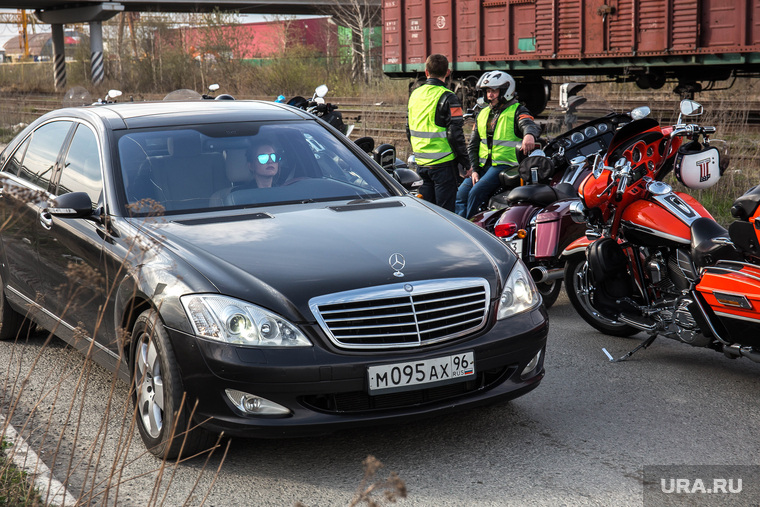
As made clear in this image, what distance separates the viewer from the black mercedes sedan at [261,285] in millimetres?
3629

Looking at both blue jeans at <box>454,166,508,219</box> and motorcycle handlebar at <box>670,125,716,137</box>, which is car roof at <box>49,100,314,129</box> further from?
blue jeans at <box>454,166,508,219</box>

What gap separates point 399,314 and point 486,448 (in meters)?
0.81

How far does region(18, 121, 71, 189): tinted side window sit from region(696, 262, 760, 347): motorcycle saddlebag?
373cm

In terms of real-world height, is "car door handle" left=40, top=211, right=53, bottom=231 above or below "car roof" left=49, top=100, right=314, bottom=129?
below

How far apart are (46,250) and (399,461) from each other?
2.44 meters

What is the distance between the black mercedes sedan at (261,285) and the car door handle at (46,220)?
0.01 meters

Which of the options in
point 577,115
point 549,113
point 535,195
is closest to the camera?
point 535,195

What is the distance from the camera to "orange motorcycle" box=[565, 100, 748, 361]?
15.9 ft

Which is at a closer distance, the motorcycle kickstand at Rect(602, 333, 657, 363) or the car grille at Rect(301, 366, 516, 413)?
the car grille at Rect(301, 366, 516, 413)

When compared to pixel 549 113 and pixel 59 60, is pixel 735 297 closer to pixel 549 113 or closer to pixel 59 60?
pixel 549 113

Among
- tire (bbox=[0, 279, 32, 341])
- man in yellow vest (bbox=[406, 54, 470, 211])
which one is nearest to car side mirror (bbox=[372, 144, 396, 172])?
man in yellow vest (bbox=[406, 54, 470, 211])

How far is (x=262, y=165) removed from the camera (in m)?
Answer: 4.97

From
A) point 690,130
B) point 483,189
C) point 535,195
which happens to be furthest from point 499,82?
point 690,130

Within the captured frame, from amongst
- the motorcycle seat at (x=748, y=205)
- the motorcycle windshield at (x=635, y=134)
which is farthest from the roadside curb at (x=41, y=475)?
the motorcycle windshield at (x=635, y=134)
